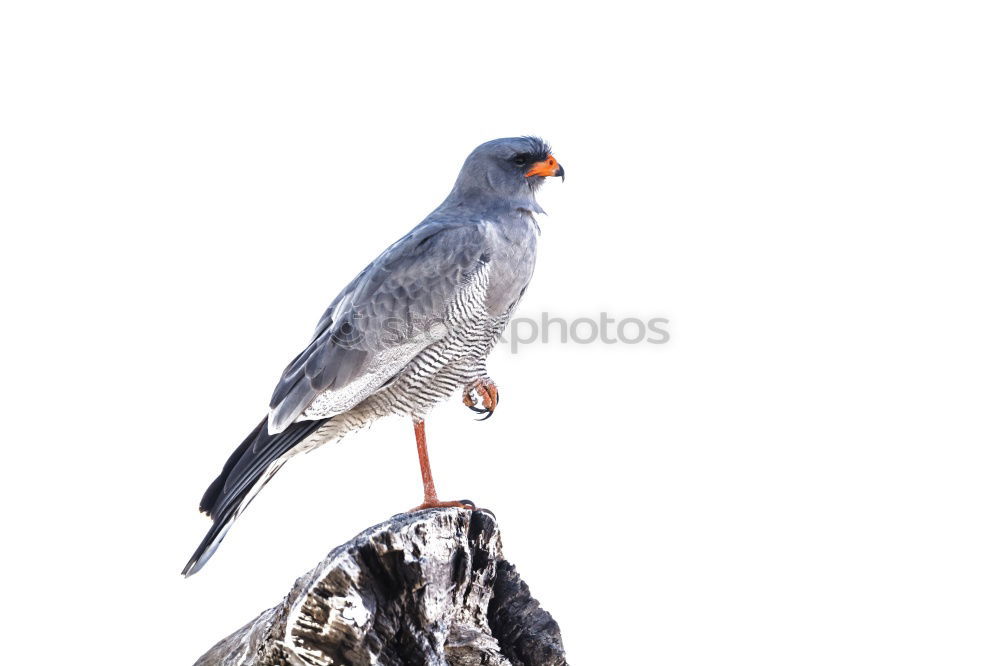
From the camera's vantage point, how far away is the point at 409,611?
4156 mm

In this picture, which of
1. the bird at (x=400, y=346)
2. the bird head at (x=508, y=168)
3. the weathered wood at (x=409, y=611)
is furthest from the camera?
the bird head at (x=508, y=168)

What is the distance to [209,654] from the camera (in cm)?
473

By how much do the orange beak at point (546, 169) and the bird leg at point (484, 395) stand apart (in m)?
1.27

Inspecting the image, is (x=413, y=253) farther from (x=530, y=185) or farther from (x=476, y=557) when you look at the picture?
(x=476, y=557)

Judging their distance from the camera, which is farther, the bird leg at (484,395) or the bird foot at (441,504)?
the bird leg at (484,395)

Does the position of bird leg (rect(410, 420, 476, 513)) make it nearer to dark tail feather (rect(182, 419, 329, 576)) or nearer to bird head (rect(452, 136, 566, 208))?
dark tail feather (rect(182, 419, 329, 576))

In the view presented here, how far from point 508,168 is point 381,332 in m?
1.30

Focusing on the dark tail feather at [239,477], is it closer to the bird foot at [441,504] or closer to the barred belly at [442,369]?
the barred belly at [442,369]

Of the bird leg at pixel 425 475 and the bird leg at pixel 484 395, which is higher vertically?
the bird leg at pixel 484 395

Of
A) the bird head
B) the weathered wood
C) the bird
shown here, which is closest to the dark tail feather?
the bird

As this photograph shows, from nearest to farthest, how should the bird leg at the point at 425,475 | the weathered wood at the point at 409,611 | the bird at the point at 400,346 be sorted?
the weathered wood at the point at 409,611, the bird at the point at 400,346, the bird leg at the point at 425,475

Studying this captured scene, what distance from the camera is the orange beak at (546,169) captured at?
18.0 ft

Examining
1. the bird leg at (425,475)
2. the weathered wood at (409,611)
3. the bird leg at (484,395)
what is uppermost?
the bird leg at (484,395)

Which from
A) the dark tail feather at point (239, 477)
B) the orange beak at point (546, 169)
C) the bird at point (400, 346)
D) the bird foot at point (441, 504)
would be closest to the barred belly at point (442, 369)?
the bird at point (400, 346)
